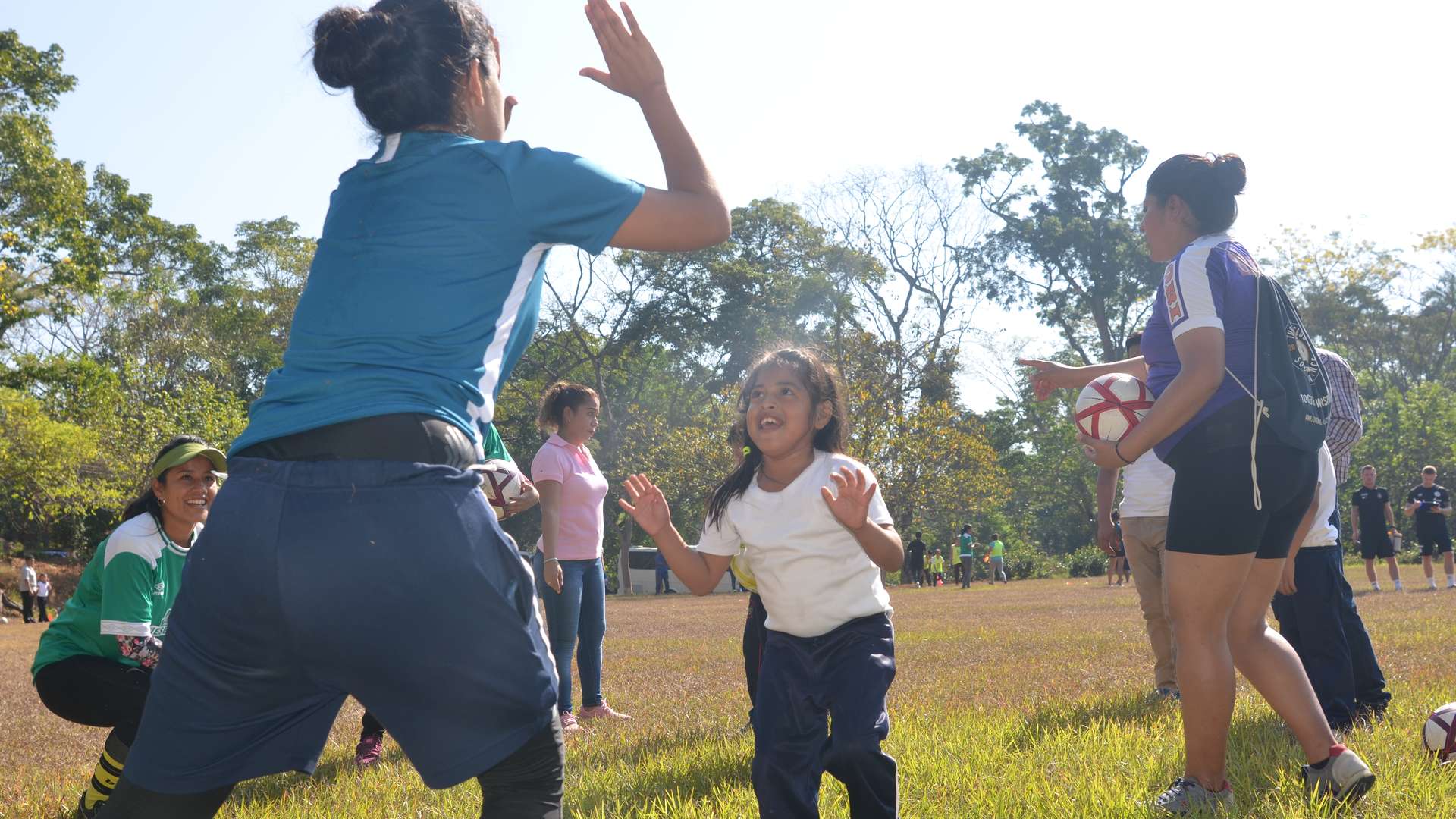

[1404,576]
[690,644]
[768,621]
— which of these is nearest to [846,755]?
[768,621]

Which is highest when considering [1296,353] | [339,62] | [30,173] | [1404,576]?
[30,173]

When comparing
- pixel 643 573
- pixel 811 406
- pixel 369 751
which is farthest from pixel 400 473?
pixel 643 573

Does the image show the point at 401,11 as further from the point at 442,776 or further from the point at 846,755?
the point at 846,755

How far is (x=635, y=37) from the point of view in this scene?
232 centimetres

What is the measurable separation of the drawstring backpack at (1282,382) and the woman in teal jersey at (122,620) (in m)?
3.77

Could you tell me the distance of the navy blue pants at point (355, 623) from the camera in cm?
185

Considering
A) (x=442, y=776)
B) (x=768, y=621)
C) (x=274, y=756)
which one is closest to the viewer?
(x=442, y=776)

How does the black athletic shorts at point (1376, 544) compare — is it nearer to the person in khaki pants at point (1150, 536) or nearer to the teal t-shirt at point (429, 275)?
the person in khaki pants at point (1150, 536)

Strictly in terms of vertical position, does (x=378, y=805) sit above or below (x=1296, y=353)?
below

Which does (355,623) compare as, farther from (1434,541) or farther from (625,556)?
(625,556)

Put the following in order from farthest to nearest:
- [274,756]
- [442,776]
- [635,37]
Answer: [635,37] → [274,756] → [442,776]

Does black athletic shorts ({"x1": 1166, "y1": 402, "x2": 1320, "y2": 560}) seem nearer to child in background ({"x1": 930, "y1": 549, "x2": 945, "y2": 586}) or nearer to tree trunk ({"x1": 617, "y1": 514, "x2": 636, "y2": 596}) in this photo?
child in background ({"x1": 930, "y1": 549, "x2": 945, "y2": 586})

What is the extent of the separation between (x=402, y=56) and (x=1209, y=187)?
313 centimetres

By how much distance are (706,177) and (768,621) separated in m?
2.10
